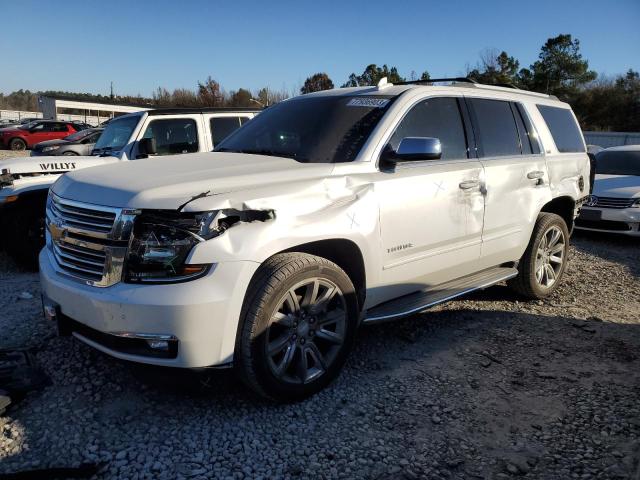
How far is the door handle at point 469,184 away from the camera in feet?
13.1

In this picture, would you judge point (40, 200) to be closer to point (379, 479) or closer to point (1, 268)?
point (1, 268)

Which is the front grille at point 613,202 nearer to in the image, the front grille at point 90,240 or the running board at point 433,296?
→ the running board at point 433,296

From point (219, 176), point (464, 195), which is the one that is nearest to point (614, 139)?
point (464, 195)

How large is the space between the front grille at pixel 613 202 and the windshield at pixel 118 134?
722cm

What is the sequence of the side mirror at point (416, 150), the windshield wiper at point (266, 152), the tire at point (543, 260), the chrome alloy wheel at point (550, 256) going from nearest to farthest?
the side mirror at point (416, 150) < the windshield wiper at point (266, 152) < the tire at point (543, 260) < the chrome alloy wheel at point (550, 256)

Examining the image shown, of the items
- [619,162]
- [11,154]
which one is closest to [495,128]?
[619,162]

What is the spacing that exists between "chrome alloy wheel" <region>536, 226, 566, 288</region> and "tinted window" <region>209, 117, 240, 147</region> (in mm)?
4215

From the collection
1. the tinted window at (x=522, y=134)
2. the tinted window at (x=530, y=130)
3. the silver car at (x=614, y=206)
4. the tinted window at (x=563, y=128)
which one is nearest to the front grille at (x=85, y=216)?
the tinted window at (x=522, y=134)

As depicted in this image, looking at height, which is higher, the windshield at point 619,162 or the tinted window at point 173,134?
the tinted window at point 173,134

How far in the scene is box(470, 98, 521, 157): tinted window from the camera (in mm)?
4410

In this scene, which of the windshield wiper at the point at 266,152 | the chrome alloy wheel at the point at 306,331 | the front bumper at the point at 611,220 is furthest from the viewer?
the front bumper at the point at 611,220

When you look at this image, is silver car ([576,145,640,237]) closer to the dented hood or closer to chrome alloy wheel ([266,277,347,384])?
chrome alloy wheel ([266,277,347,384])

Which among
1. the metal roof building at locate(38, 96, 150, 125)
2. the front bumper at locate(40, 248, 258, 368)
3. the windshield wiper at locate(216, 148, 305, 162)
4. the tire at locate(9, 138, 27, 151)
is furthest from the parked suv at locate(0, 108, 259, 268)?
the metal roof building at locate(38, 96, 150, 125)

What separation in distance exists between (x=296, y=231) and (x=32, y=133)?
28339mm
